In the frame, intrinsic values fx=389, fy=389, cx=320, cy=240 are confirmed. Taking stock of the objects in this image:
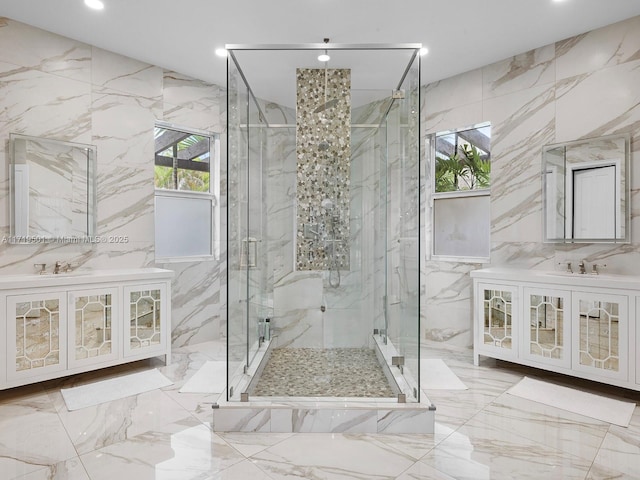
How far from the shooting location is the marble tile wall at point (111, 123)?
2943mm

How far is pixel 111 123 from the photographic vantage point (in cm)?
347

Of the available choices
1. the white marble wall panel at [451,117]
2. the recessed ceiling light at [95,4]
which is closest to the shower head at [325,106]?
the recessed ceiling light at [95,4]

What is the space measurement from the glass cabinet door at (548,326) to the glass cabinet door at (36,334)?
136 inches

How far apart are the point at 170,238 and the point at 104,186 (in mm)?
790

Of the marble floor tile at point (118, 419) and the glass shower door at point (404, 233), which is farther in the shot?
the glass shower door at point (404, 233)

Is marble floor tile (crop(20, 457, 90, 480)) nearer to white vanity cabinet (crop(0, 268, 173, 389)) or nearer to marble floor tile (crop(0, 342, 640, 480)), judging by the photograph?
marble floor tile (crop(0, 342, 640, 480))

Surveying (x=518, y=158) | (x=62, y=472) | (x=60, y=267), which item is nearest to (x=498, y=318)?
(x=518, y=158)

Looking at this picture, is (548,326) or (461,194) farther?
(461,194)

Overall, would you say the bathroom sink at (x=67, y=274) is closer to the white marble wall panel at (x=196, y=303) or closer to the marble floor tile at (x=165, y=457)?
the white marble wall panel at (x=196, y=303)

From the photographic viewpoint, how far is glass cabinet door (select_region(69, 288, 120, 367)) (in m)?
2.83

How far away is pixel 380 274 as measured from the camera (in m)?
2.94

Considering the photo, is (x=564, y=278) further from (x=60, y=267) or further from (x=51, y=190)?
(x=51, y=190)

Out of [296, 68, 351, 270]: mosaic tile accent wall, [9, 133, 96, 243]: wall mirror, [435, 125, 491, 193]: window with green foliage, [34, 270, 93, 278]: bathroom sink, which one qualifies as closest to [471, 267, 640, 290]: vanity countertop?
[435, 125, 491, 193]: window with green foliage

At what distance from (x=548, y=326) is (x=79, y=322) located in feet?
11.4
